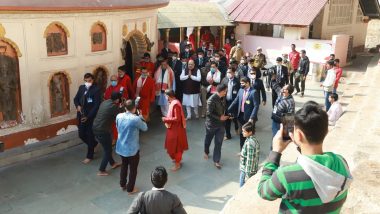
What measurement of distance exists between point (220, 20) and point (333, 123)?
1174 cm

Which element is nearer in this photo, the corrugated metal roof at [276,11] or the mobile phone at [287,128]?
the mobile phone at [287,128]

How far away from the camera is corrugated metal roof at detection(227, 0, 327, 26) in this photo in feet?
59.4

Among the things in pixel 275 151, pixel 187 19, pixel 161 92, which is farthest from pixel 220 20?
pixel 275 151

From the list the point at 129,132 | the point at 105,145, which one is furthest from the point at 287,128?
the point at 105,145

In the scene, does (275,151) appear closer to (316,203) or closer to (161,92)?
(316,203)

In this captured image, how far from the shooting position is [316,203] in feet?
8.14

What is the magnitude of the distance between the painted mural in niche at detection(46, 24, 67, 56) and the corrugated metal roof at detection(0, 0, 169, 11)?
612mm

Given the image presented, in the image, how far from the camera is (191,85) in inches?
441

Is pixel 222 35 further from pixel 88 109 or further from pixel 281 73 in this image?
pixel 88 109

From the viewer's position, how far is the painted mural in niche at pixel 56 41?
882 centimetres

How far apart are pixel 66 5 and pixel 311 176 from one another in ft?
24.5

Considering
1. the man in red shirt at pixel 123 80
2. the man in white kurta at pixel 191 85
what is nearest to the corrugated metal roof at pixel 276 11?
the man in white kurta at pixel 191 85

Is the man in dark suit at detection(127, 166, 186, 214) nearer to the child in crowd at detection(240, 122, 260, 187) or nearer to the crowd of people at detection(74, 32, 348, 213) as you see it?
the crowd of people at detection(74, 32, 348, 213)

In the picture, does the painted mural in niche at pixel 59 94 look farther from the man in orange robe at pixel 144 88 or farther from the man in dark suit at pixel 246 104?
the man in dark suit at pixel 246 104
